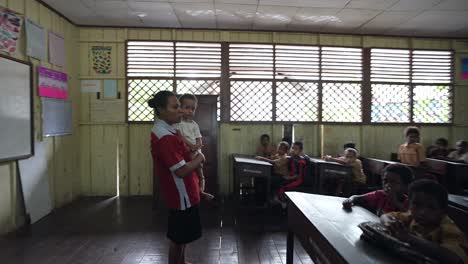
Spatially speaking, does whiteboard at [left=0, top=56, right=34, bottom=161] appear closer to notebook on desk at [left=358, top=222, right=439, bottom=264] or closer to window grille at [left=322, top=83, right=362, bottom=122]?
notebook on desk at [left=358, top=222, right=439, bottom=264]

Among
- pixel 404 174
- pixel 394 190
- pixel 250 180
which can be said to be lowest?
pixel 250 180

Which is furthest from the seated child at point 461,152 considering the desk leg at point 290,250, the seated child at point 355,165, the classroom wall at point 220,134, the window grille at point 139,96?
the window grille at point 139,96

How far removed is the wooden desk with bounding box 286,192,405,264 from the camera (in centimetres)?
112

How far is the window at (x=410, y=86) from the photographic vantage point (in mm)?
5238

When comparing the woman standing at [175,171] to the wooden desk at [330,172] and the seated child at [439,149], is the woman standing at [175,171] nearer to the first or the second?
the wooden desk at [330,172]

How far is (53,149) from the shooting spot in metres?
4.12

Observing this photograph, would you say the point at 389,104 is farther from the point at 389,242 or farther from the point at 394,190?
the point at 389,242

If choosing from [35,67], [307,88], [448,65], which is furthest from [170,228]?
[448,65]

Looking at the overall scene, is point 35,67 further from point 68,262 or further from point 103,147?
point 68,262

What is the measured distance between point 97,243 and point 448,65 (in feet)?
20.9

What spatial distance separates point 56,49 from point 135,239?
3.00m

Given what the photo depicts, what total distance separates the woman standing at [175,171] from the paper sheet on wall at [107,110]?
10.8ft

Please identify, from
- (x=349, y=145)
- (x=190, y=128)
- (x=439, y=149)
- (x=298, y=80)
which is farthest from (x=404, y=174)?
(x=439, y=149)

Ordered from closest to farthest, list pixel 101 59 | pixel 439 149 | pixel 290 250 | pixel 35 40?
1. pixel 290 250
2. pixel 35 40
3. pixel 439 149
4. pixel 101 59
